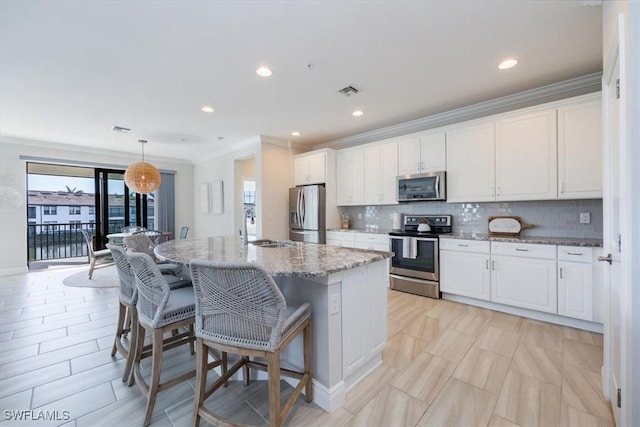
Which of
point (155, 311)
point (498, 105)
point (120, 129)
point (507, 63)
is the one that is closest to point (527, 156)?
point (498, 105)

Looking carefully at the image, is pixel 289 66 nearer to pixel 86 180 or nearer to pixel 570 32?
pixel 570 32

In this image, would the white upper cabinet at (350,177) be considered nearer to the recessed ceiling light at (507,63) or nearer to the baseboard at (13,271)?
the recessed ceiling light at (507,63)

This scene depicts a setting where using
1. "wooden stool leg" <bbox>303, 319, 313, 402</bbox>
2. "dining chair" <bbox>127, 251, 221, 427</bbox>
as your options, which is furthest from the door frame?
"dining chair" <bbox>127, 251, 221, 427</bbox>

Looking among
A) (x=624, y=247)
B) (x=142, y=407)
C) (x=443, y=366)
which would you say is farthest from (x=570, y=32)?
(x=142, y=407)

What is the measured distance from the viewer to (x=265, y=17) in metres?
1.99

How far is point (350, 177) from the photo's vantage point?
490 cm

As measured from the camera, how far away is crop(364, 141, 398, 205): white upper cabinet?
170 inches

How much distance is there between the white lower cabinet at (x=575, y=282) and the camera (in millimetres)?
2578

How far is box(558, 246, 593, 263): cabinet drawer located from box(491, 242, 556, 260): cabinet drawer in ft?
0.20

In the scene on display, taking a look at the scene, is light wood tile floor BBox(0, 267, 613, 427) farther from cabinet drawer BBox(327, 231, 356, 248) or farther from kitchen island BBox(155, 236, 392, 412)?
cabinet drawer BBox(327, 231, 356, 248)

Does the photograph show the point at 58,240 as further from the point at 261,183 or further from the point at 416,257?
the point at 416,257

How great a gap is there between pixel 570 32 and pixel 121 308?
14.4 feet

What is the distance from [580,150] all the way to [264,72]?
133 inches

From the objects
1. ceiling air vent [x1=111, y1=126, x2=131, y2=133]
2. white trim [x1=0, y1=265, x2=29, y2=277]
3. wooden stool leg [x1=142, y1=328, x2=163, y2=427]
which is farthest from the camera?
white trim [x1=0, y1=265, x2=29, y2=277]
